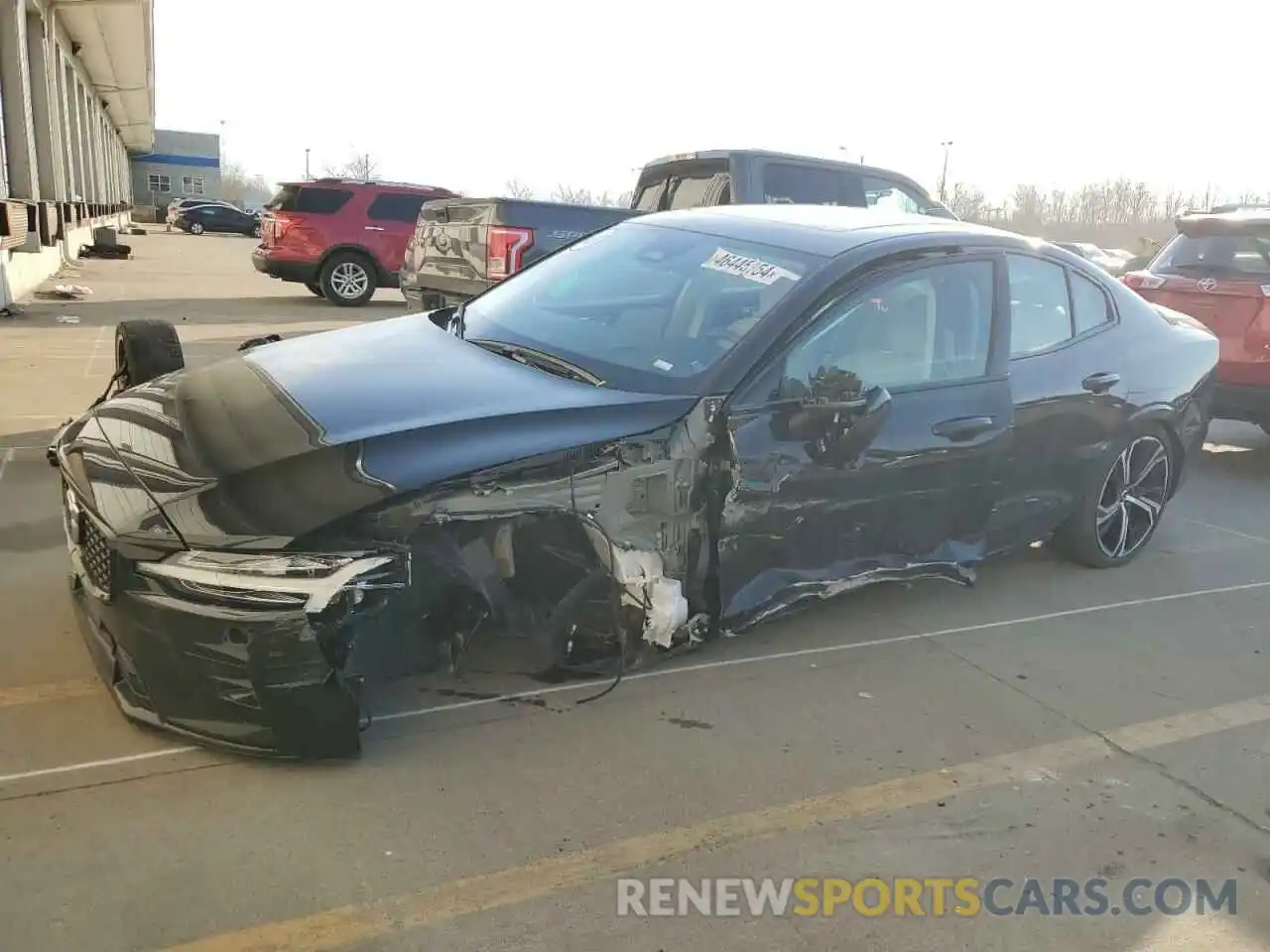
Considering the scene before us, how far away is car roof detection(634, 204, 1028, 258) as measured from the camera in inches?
155

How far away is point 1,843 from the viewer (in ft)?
8.10

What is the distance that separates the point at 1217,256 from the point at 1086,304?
346 cm

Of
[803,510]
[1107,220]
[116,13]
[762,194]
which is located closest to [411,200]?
[762,194]

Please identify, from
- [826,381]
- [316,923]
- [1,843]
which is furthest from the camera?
[826,381]

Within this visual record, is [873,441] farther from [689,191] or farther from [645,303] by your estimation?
[689,191]

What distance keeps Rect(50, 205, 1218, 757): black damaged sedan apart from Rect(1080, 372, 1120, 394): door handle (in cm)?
1

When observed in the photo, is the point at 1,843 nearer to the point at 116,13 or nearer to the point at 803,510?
the point at 803,510

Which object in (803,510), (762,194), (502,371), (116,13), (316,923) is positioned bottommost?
(316,923)

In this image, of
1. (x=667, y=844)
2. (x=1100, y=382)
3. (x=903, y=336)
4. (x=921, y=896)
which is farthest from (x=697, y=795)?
(x=1100, y=382)

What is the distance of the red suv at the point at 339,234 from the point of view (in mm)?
14430

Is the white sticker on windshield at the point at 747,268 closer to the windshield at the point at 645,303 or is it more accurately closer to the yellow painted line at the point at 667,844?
the windshield at the point at 645,303

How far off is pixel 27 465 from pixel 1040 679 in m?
5.28

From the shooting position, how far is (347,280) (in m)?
14.8

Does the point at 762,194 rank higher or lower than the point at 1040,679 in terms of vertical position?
higher
